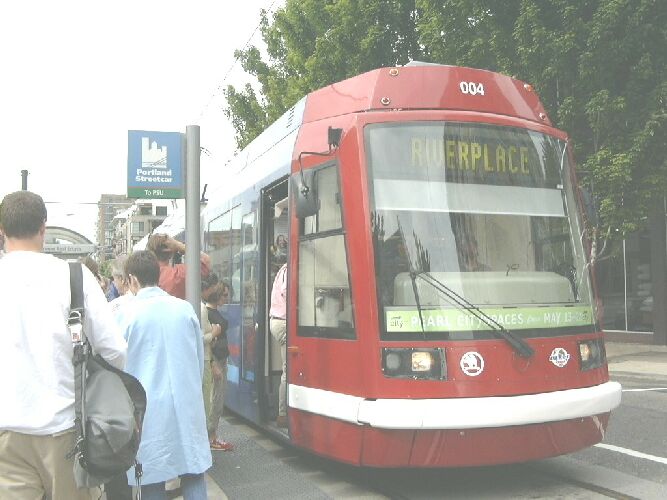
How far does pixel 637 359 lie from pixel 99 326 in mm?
14418

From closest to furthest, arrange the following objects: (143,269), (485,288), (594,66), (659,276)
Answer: (143,269), (485,288), (594,66), (659,276)

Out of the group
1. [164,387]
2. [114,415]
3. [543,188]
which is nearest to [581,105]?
[543,188]

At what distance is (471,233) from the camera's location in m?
5.39

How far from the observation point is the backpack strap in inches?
110

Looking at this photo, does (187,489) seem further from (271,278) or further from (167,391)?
(271,278)

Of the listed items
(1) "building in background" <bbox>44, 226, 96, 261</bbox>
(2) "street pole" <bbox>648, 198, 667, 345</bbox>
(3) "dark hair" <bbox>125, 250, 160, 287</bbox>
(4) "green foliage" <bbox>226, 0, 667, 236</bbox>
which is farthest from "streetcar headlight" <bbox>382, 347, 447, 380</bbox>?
(1) "building in background" <bbox>44, 226, 96, 261</bbox>

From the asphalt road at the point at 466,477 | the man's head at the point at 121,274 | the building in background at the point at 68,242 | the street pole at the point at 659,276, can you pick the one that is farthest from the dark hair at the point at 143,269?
the building in background at the point at 68,242

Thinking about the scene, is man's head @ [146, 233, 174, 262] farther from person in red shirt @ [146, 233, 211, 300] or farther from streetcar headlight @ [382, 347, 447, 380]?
streetcar headlight @ [382, 347, 447, 380]

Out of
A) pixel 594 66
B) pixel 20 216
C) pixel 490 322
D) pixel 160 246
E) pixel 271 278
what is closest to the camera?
pixel 20 216

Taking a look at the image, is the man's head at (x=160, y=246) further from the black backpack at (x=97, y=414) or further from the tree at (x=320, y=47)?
the tree at (x=320, y=47)

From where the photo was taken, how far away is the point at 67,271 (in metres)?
2.97

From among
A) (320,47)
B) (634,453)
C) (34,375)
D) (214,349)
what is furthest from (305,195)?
(320,47)

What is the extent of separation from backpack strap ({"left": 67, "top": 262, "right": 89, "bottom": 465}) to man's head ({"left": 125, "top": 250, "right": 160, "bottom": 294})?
45.5 inches

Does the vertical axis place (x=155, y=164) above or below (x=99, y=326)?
above
